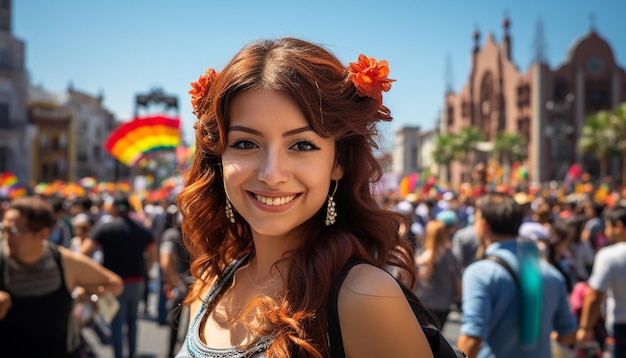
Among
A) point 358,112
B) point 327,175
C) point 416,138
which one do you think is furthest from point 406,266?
point 416,138

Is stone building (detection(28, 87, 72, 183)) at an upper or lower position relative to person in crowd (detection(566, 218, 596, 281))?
upper

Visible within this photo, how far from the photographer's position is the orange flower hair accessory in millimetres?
1650

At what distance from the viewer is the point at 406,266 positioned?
179 cm

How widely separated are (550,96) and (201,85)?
5905cm

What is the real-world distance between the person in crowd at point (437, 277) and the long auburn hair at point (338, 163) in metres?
4.03

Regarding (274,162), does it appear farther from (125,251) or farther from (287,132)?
(125,251)

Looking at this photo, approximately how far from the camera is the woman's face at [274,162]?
63.1 inches

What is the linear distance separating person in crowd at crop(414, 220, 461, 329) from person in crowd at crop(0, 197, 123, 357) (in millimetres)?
3281

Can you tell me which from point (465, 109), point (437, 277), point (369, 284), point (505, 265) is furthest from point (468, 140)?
point (369, 284)

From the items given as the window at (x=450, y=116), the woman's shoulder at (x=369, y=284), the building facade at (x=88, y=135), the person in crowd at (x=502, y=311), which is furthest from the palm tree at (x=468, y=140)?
the woman's shoulder at (x=369, y=284)

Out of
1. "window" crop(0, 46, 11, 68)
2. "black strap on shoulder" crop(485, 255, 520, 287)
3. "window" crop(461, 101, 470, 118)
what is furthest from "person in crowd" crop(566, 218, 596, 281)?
"window" crop(461, 101, 470, 118)

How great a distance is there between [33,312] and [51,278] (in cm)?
22

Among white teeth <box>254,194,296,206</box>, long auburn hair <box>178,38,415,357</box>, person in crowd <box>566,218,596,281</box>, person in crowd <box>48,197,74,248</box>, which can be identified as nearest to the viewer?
long auburn hair <box>178,38,415,357</box>

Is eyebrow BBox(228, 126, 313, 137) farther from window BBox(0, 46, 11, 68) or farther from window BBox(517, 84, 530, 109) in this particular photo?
window BBox(517, 84, 530, 109)
